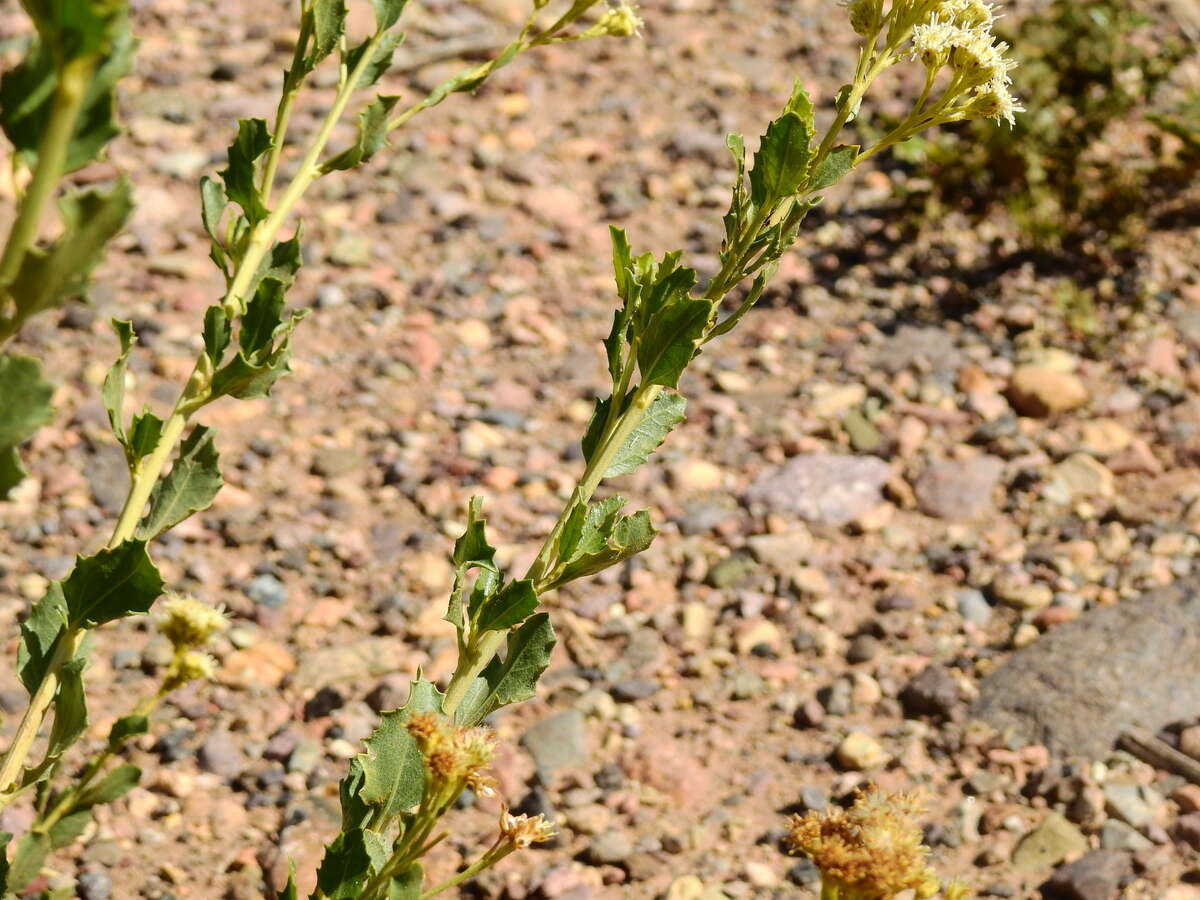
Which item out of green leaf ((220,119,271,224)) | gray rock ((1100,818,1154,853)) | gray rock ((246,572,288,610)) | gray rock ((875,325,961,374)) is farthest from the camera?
gray rock ((875,325,961,374))

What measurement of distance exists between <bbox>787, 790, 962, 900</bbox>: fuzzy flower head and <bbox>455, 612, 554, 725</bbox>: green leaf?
373mm

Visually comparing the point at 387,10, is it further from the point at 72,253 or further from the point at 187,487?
the point at 72,253

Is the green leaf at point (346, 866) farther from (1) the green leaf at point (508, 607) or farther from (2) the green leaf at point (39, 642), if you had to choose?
(2) the green leaf at point (39, 642)

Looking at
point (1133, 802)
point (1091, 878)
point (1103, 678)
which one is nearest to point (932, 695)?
point (1103, 678)

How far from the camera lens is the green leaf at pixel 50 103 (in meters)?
1.02

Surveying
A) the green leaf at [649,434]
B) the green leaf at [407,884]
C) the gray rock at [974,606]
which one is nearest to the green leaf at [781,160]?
the green leaf at [649,434]

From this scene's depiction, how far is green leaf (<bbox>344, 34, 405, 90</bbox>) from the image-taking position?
179 cm

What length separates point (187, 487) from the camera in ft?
5.85

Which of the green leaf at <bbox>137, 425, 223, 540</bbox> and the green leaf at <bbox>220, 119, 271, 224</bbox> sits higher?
the green leaf at <bbox>220, 119, 271, 224</bbox>

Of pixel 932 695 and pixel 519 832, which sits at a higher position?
pixel 932 695

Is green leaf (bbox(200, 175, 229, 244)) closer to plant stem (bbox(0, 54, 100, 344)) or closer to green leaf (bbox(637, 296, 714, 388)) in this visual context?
green leaf (bbox(637, 296, 714, 388))

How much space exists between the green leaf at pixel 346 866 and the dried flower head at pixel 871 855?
49 cm

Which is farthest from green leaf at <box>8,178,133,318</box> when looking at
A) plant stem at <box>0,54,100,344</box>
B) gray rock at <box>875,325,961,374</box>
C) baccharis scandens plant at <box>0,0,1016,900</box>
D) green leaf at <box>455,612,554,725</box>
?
gray rock at <box>875,325,961,374</box>

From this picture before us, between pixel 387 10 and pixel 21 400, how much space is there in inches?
34.4
